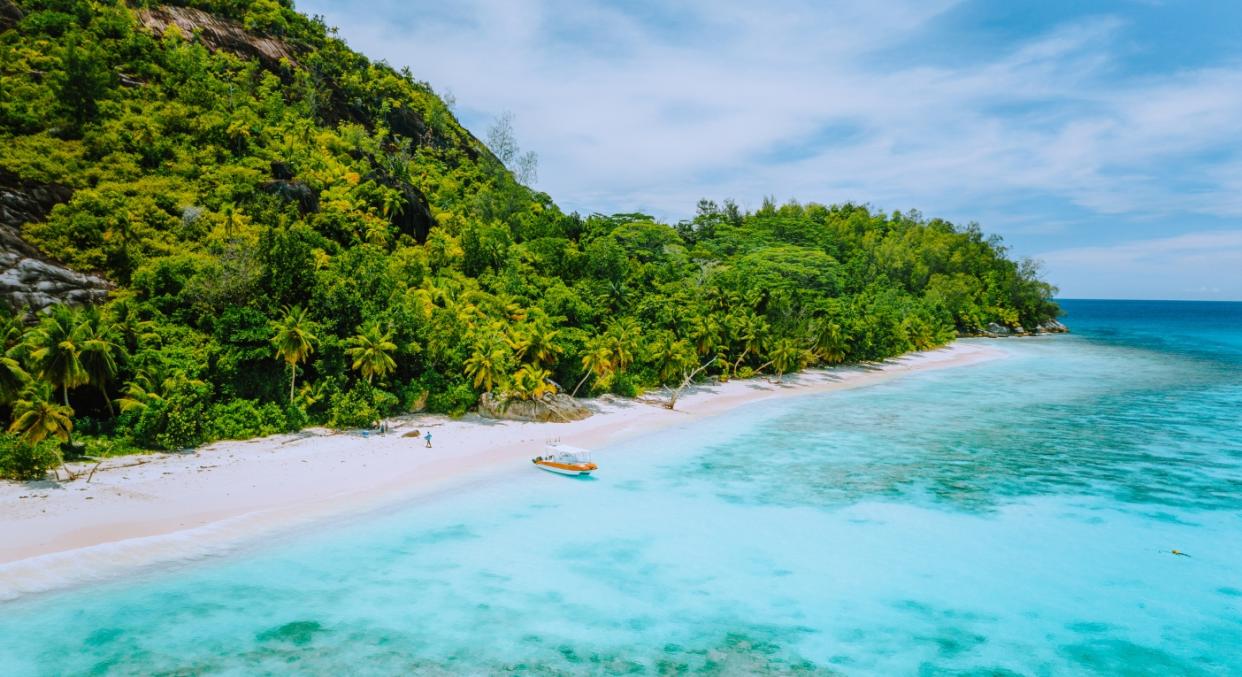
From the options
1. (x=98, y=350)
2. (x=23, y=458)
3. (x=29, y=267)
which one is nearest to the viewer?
(x=23, y=458)

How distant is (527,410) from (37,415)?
68.5 feet

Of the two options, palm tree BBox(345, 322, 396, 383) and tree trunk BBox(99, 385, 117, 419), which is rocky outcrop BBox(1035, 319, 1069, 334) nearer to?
palm tree BBox(345, 322, 396, 383)

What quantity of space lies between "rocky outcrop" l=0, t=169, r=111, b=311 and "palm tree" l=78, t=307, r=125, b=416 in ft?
19.8

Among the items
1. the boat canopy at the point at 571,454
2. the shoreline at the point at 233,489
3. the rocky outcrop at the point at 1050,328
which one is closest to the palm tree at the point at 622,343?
the shoreline at the point at 233,489

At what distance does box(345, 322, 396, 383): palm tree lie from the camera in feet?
104

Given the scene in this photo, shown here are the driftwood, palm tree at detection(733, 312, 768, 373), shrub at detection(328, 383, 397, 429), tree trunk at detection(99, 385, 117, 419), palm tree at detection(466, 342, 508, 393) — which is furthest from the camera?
palm tree at detection(733, 312, 768, 373)

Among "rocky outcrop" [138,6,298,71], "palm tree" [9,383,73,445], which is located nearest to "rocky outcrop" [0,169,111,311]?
"palm tree" [9,383,73,445]

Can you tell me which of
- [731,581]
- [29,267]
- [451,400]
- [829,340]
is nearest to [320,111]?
[29,267]

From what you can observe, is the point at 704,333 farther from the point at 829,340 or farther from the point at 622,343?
the point at 829,340

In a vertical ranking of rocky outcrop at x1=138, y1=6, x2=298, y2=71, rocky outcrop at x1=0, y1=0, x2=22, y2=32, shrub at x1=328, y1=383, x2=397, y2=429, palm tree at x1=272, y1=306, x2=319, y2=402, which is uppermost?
rocky outcrop at x1=138, y1=6, x2=298, y2=71

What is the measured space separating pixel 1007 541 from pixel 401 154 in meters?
64.5

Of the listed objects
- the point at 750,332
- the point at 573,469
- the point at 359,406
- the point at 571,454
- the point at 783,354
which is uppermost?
the point at 750,332

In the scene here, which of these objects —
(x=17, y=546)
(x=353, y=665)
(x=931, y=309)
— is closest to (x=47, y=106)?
(x=17, y=546)

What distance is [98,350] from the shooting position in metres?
24.8
